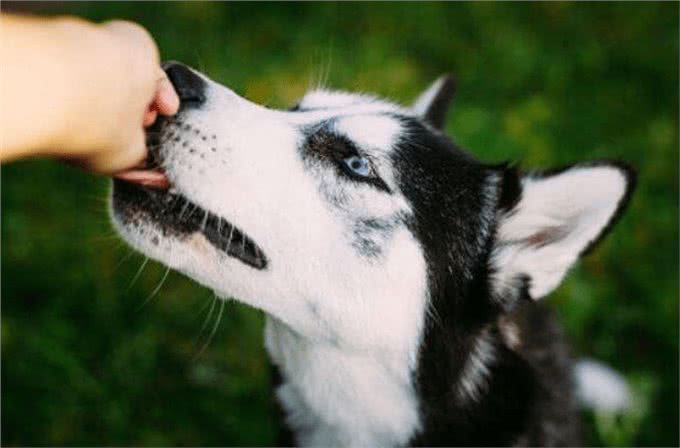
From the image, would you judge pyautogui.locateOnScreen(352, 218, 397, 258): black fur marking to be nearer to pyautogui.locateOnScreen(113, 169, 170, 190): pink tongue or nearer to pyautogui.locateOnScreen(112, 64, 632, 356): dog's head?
pyautogui.locateOnScreen(112, 64, 632, 356): dog's head

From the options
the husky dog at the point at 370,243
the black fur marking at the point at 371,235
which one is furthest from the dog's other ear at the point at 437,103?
the black fur marking at the point at 371,235

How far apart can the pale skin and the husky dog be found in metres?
0.20

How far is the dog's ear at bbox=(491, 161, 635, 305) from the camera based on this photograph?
9.12 feet

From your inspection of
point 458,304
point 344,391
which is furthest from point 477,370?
point 344,391

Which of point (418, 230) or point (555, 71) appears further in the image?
point (555, 71)

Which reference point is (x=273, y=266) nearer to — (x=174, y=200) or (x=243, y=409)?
(x=174, y=200)

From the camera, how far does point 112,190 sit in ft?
8.91

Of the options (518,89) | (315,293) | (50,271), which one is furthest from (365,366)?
(518,89)

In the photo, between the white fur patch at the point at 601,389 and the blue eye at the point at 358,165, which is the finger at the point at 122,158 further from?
the white fur patch at the point at 601,389

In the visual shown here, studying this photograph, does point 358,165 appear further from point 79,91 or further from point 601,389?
point 601,389

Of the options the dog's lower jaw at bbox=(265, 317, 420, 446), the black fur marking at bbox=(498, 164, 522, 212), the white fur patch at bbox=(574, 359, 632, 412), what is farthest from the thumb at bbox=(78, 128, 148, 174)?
the white fur patch at bbox=(574, 359, 632, 412)

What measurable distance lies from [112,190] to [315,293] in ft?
2.22

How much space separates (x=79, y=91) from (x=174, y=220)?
25.0 inches

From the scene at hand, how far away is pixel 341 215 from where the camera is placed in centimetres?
266
